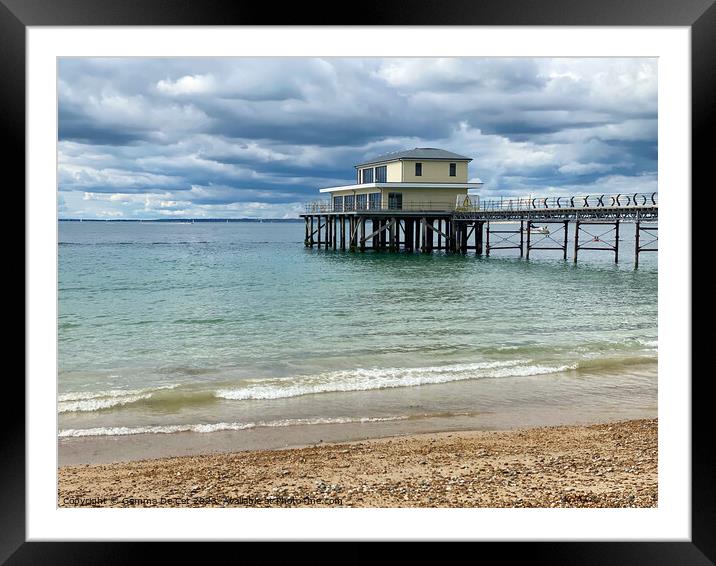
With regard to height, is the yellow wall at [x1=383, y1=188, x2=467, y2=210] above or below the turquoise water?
above

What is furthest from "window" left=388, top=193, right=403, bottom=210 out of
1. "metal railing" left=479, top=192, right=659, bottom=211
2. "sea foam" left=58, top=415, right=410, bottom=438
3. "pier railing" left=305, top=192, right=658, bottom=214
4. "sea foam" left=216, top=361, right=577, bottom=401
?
"sea foam" left=58, top=415, right=410, bottom=438

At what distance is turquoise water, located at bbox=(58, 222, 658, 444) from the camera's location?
6.18 metres

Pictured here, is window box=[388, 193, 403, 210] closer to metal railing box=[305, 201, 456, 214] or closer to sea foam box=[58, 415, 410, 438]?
metal railing box=[305, 201, 456, 214]

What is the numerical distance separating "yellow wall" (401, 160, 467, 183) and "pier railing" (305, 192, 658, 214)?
0.81 metres

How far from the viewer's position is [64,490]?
4.02m

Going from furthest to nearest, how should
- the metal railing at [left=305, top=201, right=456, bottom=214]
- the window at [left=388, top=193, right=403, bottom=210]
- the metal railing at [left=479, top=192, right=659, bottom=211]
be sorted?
the window at [left=388, top=193, right=403, bottom=210], the metal railing at [left=305, top=201, right=456, bottom=214], the metal railing at [left=479, top=192, right=659, bottom=211]

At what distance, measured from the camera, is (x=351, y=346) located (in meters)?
10.5

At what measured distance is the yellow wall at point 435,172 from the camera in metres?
26.2

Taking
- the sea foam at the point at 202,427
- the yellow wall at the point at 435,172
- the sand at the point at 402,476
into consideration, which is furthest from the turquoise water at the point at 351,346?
the yellow wall at the point at 435,172

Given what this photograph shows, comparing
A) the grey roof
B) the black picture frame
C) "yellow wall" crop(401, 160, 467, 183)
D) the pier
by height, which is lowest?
the black picture frame
